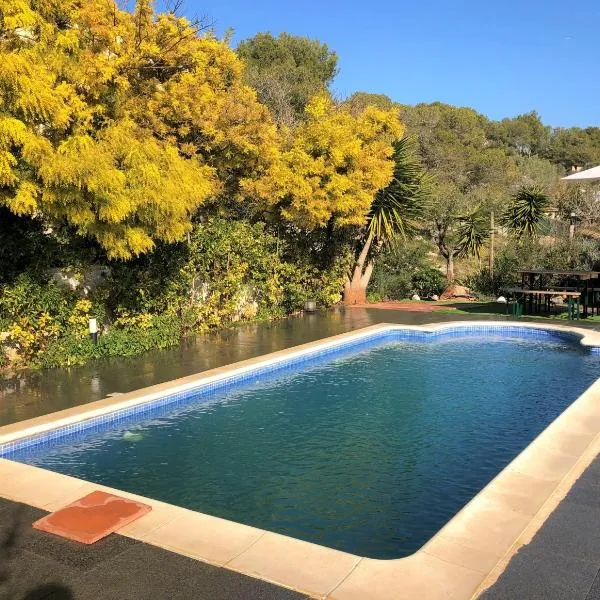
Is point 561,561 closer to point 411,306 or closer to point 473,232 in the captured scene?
point 411,306

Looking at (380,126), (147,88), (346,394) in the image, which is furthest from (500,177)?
(346,394)

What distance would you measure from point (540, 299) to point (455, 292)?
15.1 ft

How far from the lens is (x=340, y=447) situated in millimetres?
7145

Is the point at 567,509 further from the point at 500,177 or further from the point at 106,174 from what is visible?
the point at 500,177

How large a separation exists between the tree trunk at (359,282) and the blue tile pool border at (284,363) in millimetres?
5038

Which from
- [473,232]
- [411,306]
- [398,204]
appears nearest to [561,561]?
[411,306]

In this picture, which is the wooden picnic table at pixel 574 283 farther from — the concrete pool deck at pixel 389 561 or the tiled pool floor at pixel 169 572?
the tiled pool floor at pixel 169 572

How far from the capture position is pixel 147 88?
45.3ft

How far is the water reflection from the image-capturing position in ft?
27.3

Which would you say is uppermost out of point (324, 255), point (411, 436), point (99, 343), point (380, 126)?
point (380, 126)

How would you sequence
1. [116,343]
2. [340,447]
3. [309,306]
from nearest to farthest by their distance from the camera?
[340,447], [116,343], [309,306]

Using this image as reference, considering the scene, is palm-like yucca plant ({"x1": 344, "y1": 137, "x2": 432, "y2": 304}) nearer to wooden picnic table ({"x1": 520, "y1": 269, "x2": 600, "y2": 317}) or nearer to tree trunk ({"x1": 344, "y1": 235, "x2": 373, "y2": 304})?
tree trunk ({"x1": 344, "y1": 235, "x2": 373, "y2": 304})

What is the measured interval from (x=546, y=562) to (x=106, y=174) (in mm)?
7220

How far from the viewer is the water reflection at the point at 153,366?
834 cm
